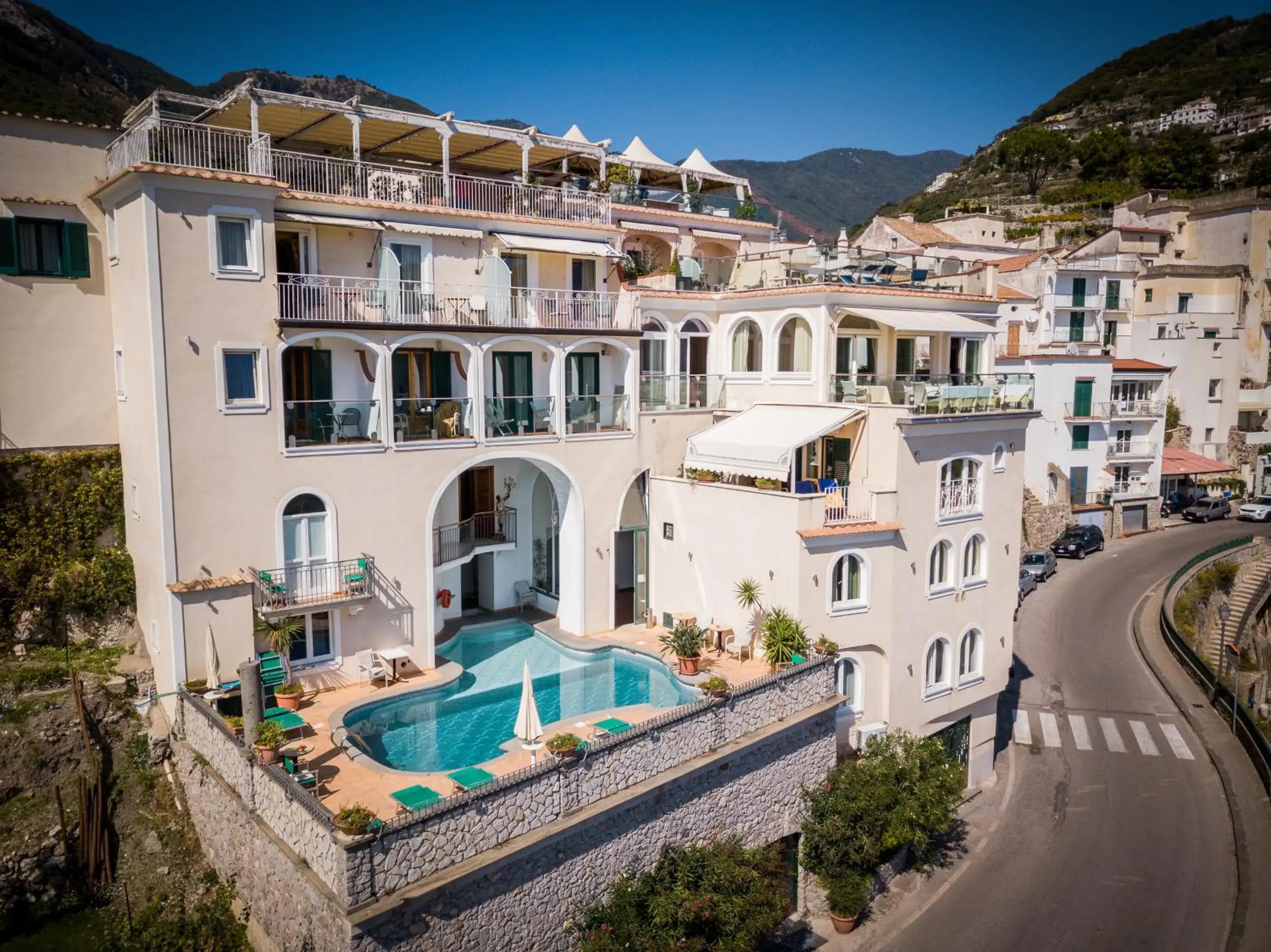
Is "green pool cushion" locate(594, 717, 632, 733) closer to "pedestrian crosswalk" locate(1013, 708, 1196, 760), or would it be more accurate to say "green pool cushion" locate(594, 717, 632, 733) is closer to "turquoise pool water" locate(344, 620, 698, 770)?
"turquoise pool water" locate(344, 620, 698, 770)

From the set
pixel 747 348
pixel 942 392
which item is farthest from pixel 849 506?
pixel 747 348

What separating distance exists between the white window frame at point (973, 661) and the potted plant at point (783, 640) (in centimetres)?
747

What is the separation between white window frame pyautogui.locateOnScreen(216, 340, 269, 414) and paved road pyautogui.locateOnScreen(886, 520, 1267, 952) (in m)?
21.2

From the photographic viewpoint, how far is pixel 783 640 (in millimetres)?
24547

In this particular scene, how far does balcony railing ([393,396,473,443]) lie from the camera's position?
25344 millimetres

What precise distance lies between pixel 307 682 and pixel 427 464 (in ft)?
21.6

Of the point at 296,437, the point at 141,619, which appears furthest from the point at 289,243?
the point at 141,619

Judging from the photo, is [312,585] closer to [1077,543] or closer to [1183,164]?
[1077,543]

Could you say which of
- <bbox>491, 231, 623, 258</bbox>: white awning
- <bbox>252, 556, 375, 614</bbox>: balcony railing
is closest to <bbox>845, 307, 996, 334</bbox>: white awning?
<bbox>491, 231, 623, 258</bbox>: white awning

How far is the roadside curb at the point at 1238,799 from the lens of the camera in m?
24.8

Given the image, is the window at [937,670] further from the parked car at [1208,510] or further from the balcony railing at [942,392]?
the parked car at [1208,510]

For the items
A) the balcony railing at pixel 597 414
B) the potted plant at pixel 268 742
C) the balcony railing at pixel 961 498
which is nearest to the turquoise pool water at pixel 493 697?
the potted plant at pixel 268 742

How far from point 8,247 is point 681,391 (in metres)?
19.6

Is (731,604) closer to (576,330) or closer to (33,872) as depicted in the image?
(576,330)
